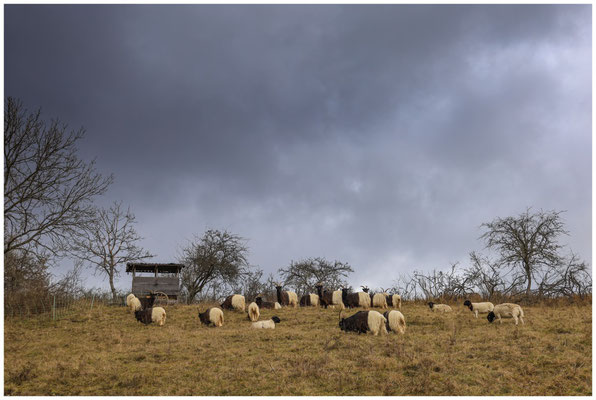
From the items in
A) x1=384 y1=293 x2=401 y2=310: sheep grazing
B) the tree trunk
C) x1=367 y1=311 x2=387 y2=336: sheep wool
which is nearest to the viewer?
x1=367 y1=311 x2=387 y2=336: sheep wool

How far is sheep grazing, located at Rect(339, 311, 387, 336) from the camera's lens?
1374cm

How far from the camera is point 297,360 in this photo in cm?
975

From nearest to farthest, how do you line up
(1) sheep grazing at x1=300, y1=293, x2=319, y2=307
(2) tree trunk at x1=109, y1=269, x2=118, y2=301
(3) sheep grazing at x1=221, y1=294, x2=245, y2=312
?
(3) sheep grazing at x1=221, y1=294, x2=245, y2=312, (1) sheep grazing at x1=300, y1=293, x2=319, y2=307, (2) tree trunk at x1=109, y1=269, x2=118, y2=301

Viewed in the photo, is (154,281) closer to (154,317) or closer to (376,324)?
(154,317)

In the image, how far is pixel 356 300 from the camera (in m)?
23.3

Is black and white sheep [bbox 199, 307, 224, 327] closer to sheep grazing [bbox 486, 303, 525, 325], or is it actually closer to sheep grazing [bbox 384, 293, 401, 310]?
sheep grazing [bbox 384, 293, 401, 310]

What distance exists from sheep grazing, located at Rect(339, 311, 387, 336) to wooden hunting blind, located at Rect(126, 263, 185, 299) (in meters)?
16.6

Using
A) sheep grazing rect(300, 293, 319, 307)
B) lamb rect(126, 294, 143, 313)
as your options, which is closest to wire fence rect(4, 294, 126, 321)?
lamb rect(126, 294, 143, 313)

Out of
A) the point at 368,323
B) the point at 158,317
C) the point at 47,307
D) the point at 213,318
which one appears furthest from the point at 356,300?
the point at 47,307

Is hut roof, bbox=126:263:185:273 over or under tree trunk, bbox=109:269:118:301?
over

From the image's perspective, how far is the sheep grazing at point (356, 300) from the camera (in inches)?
911

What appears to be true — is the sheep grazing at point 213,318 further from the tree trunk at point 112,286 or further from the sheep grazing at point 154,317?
the tree trunk at point 112,286

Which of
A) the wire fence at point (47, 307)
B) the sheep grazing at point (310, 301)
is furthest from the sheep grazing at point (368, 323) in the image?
the wire fence at point (47, 307)

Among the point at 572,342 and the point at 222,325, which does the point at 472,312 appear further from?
the point at 222,325
